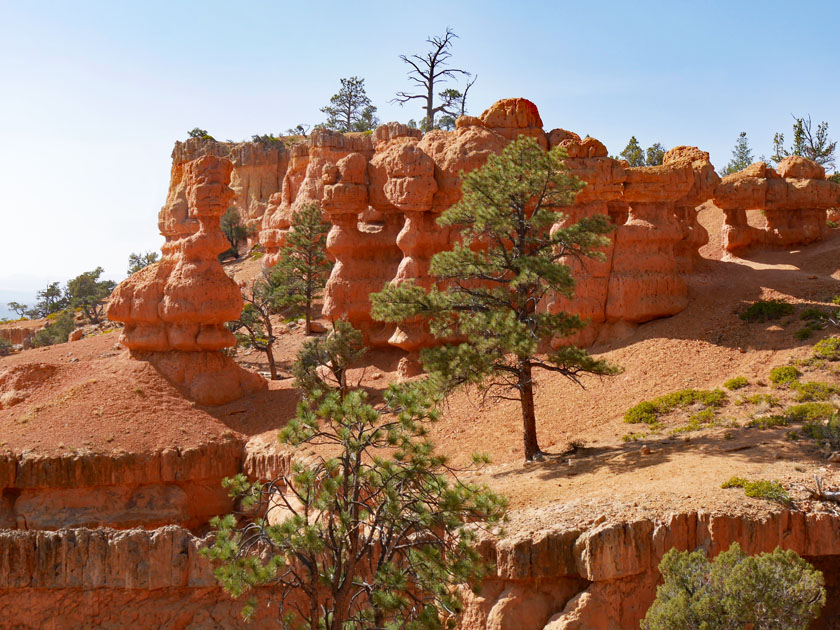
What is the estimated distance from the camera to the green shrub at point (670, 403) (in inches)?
749

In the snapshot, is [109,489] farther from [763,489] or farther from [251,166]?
[251,166]

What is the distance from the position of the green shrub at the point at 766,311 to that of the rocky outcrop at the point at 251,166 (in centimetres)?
3975

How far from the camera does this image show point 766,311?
2259cm

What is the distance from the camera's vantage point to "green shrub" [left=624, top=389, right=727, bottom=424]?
749 inches

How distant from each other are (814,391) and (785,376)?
975 millimetres

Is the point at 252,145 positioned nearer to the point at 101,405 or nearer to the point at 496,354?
the point at 101,405

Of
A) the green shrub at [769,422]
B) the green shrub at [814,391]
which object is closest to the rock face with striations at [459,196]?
the green shrub at [814,391]

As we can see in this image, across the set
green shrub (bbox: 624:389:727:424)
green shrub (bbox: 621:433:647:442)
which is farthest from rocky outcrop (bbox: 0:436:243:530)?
green shrub (bbox: 624:389:727:424)

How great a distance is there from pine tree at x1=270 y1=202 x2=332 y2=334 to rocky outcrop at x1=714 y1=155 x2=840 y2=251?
15.6m

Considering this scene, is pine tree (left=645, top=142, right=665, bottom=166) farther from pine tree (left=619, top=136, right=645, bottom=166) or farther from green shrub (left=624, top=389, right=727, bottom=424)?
green shrub (left=624, top=389, right=727, bottom=424)

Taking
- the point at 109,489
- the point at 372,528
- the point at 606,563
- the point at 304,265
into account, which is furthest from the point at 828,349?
the point at 304,265

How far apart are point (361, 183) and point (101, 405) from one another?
10.9 metres

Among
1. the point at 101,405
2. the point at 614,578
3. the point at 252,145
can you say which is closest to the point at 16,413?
the point at 101,405

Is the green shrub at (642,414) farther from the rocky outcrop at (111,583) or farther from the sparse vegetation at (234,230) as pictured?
the sparse vegetation at (234,230)
